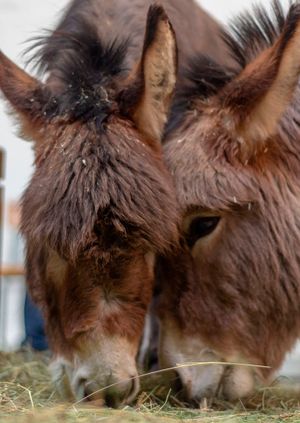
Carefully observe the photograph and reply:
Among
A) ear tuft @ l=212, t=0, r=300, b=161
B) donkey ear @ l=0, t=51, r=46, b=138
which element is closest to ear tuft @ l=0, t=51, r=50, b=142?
donkey ear @ l=0, t=51, r=46, b=138

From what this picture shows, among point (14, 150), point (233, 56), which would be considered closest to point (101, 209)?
point (233, 56)

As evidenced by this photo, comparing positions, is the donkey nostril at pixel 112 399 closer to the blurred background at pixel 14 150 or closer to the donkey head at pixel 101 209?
the donkey head at pixel 101 209

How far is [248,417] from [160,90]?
1.18 metres

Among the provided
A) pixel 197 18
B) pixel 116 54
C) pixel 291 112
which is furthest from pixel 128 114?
pixel 197 18

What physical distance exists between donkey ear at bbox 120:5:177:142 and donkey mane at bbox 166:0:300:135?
209 mm

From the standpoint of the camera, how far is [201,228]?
3.62 m

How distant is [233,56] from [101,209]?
114 cm

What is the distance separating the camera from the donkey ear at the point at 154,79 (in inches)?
131

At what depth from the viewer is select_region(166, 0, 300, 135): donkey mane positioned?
3.79 meters

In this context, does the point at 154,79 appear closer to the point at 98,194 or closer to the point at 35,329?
the point at 98,194

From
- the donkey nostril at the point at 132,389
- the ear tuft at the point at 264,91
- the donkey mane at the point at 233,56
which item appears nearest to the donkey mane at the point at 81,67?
the donkey mane at the point at 233,56

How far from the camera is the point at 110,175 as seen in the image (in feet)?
10.7

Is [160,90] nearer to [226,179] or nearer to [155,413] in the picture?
[226,179]

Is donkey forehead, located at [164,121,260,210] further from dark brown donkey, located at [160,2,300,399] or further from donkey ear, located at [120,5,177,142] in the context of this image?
donkey ear, located at [120,5,177,142]
